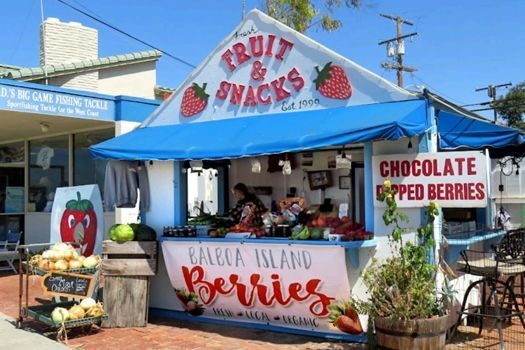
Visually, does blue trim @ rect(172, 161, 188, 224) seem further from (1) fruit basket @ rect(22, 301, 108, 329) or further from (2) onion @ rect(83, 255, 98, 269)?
(1) fruit basket @ rect(22, 301, 108, 329)

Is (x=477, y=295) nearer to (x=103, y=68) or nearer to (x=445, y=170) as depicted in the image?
(x=445, y=170)

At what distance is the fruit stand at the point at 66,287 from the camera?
6.46 metres

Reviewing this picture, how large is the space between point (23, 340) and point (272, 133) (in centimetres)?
381

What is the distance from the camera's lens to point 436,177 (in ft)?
18.5

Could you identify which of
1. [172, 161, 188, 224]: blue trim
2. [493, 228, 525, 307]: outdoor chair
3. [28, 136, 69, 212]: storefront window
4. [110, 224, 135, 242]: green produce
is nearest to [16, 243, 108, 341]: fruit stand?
[110, 224, 135, 242]: green produce

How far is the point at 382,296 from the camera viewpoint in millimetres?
4844

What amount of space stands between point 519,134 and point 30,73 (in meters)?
10.1

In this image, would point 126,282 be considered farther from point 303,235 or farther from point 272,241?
point 303,235

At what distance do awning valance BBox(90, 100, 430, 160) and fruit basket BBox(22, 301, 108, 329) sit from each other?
207 centimetres

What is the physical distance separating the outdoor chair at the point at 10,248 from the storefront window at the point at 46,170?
2.74ft

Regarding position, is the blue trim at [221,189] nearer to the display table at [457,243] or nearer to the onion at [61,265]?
the onion at [61,265]

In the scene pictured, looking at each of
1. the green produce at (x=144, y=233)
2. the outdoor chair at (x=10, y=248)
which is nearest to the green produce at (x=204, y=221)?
the green produce at (x=144, y=233)

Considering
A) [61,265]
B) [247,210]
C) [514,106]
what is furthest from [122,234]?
[514,106]

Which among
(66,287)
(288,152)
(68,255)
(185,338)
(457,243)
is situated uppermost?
(288,152)
